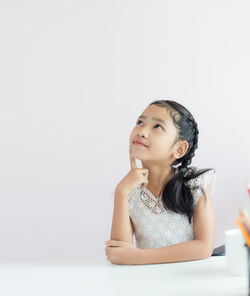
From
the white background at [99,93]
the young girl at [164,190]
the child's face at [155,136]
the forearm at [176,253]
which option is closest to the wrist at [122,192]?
the young girl at [164,190]

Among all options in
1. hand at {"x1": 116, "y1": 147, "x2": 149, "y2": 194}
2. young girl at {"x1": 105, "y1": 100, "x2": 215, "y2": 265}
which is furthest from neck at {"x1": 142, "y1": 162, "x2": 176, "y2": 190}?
hand at {"x1": 116, "y1": 147, "x2": 149, "y2": 194}

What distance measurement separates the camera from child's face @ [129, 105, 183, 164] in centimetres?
151

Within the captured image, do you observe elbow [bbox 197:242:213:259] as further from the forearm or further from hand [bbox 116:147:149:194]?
hand [bbox 116:147:149:194]

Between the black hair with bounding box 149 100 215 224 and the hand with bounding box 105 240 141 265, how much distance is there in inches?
10.6

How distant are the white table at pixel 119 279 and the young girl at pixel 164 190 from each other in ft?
0.60

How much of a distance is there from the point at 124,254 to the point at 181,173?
0.42m

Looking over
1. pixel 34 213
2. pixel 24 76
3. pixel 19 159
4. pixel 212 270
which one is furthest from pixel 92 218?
pixel 212 270

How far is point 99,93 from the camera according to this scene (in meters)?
2.38

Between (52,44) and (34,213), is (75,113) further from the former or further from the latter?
(34,213)

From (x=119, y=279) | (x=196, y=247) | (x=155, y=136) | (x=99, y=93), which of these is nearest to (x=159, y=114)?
→ (x=155, y=136)

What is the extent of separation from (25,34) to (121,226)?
132cm

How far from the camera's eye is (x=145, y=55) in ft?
7.80

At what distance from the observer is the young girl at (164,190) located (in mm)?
1460

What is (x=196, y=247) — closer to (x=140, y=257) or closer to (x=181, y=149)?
(x=140, y=257)
